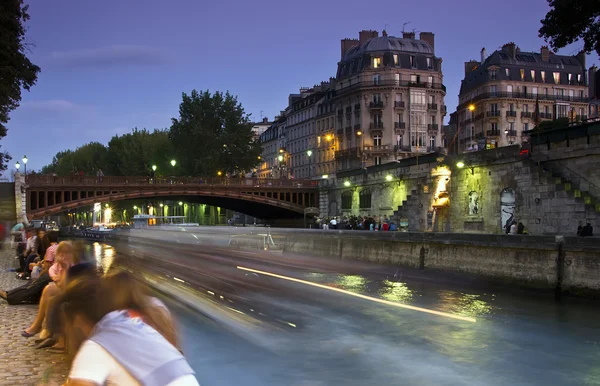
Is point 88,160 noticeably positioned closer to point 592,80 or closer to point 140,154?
point 140,154

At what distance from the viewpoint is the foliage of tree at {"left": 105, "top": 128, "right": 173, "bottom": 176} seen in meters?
106

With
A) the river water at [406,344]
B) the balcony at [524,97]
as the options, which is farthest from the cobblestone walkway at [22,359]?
the balcony at [524,97]

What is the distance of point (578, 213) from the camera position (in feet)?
104

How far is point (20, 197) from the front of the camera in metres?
55.4

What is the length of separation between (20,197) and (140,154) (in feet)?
190

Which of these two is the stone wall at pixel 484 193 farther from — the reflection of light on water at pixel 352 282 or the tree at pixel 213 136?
the tree at pixel 213 136

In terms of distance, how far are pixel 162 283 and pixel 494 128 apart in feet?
250

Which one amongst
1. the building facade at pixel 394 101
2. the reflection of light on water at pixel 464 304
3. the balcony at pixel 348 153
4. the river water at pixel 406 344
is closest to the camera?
the river water at pixel 406 344

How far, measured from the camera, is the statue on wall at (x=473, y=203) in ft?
136

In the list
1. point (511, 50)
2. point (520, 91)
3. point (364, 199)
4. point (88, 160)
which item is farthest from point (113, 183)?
point (88, 160)

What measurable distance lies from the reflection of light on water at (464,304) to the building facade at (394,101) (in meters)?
63.2

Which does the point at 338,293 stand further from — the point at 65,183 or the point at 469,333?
the point at 65,183

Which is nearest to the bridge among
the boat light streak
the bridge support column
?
the bridge support column

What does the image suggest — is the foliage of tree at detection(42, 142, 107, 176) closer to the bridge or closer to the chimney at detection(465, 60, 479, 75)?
the bridge
